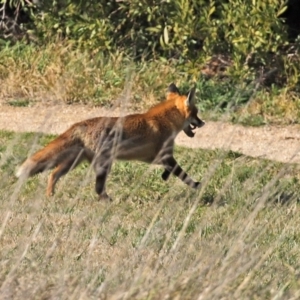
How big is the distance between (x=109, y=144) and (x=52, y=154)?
457 mm

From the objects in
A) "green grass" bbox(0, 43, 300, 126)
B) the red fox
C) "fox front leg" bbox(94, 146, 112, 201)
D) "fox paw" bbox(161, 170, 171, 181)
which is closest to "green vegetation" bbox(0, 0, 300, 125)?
"green grass" bbox(0, 43, 300, 126)

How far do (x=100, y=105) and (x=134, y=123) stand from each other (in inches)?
151

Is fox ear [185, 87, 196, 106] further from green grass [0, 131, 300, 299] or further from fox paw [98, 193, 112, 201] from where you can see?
fox paw [98, 193, 112, 201]

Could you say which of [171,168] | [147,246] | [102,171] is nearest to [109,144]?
[102,171]

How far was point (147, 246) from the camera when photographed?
231 inches

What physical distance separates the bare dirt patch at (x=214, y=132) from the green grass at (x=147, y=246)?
167 centimetres

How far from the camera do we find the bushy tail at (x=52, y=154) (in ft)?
26.0

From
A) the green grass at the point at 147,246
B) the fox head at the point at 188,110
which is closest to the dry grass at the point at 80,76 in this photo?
the fox head at the point at 188,110

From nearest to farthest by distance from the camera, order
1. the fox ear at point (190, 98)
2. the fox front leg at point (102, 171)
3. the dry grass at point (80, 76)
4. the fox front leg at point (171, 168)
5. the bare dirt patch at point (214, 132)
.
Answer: the fox front leg at point (102, 171) → the fox front leg at point (171, 168) → the fox ear at point (190, 98) → the bare dirt patch at point (214, 132) → the dry grass at point (80, 76)

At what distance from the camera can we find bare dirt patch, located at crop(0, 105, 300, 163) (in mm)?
10477

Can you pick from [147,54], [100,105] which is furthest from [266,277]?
[147,54]

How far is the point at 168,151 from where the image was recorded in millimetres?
8531

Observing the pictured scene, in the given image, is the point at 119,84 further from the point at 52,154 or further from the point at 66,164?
the point at 52,154

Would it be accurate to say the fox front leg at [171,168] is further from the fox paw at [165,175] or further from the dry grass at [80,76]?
the dry grass at [80,76]
